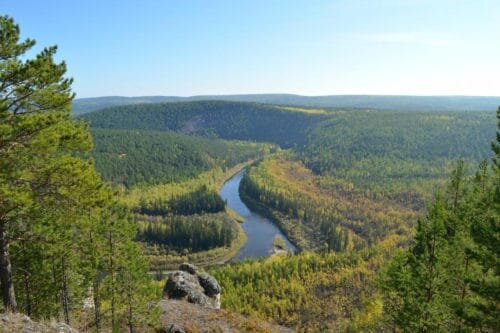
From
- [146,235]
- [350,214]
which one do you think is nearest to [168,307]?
[146,235]

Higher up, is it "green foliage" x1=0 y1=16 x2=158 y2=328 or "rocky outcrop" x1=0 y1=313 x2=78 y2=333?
"green foliage" x1=0 y1=16 x2=158 y2=328

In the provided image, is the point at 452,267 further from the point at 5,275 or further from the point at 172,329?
the point at 5,275

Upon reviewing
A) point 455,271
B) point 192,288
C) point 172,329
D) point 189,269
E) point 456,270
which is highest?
point 456,270

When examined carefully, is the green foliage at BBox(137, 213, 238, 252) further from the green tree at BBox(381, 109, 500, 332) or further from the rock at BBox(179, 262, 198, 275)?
the green tree at BBox(381, 109, 500, 332)

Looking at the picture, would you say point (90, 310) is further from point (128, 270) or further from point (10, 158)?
point (10, 158)

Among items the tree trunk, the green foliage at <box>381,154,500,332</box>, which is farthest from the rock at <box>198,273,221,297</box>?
the tree trunk

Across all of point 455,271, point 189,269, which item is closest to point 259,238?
point 189,269

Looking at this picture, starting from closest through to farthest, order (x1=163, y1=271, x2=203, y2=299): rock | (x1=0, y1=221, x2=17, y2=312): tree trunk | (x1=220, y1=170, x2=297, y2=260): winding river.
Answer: (x1=0, y1=221, x2=17, y2=312): tree trunk → (x1=163, y1=271, x2=203, y2=299): rock → (x1=220, y1=170, x2=297, y2=260): winding river

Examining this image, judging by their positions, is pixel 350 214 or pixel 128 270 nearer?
pixel 128 270

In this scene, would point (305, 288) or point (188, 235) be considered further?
point (188, 235)
